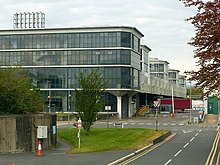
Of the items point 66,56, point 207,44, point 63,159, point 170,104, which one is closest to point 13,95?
point 63,159

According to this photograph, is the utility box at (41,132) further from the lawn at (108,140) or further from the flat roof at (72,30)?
the flat roof at (72,30)

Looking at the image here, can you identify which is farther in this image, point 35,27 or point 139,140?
point 35,27

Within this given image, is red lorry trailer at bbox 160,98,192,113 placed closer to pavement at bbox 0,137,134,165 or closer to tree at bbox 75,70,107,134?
tree at bbox 75,70,107,134

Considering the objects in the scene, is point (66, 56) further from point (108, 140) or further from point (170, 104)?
point (108, 140)

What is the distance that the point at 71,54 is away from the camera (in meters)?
86.8

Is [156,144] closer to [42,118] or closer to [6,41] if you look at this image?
[42,118]

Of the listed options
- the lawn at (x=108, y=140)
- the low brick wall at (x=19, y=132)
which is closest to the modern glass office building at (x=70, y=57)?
the lawn at (x=108, y=140)

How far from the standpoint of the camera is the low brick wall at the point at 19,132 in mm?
30078

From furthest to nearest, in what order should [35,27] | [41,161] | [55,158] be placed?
[35,27] → [55,158] → [41,161]

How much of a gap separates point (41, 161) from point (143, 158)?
5.99m

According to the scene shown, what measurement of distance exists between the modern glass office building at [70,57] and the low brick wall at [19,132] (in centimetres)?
5318

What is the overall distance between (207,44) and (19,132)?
14347 mm

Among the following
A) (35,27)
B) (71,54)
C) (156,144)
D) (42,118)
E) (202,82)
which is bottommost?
(156,144)

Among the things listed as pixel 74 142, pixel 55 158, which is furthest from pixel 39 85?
pixel 55 158
